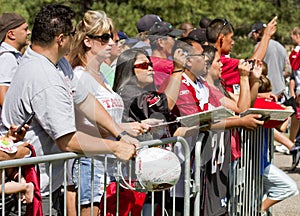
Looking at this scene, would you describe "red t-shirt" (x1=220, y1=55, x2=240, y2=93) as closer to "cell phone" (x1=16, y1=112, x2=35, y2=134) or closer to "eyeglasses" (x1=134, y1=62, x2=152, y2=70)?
"eyeglasses" (x1=134, y1=62, x2=152, y2=70)

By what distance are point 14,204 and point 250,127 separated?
2.78m

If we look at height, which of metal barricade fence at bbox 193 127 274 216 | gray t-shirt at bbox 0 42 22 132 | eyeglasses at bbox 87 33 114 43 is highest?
eyeglasses at bbox 87 33 114 43

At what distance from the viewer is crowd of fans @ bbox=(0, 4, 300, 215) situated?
15.1 ft

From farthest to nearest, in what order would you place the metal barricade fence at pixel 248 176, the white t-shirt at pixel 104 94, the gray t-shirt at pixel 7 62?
the metal barricade fence at pixel 248 176 → the gray t-shirt at pixel 7 62 → the white t-shirt at pixel 104 94

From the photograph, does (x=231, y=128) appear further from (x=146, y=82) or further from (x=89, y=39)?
(x=89, y=39)

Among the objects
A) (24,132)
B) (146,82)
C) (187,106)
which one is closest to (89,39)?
(146,82)

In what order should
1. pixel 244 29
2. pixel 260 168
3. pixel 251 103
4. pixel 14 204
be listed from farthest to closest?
pixel 244 29 → pixel 260 168 → pixel 251 103 → pixel 14 204

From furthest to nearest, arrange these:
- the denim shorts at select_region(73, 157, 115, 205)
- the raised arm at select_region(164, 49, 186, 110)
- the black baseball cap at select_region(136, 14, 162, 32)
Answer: the black baseball cap at select_region(136, 14, 162, 32) → the raised arm at select_region(164, 49, 186, 110) → the denim shorts at select_region(73, 157, 115, 205)

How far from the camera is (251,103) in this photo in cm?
703

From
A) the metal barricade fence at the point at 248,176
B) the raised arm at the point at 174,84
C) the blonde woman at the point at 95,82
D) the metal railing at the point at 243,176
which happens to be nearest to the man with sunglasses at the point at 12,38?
the blonde woman at the point at 95,82

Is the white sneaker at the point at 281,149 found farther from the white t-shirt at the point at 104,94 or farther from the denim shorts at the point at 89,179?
the denim shorts at the point at 89,179

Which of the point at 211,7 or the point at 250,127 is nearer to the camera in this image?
the point at 250,127

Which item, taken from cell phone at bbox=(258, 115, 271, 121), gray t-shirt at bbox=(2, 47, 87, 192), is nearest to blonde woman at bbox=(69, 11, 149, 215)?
gray t-shirt at bbox=(2, 47, 87, 192)

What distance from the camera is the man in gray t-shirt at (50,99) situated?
180 inches
